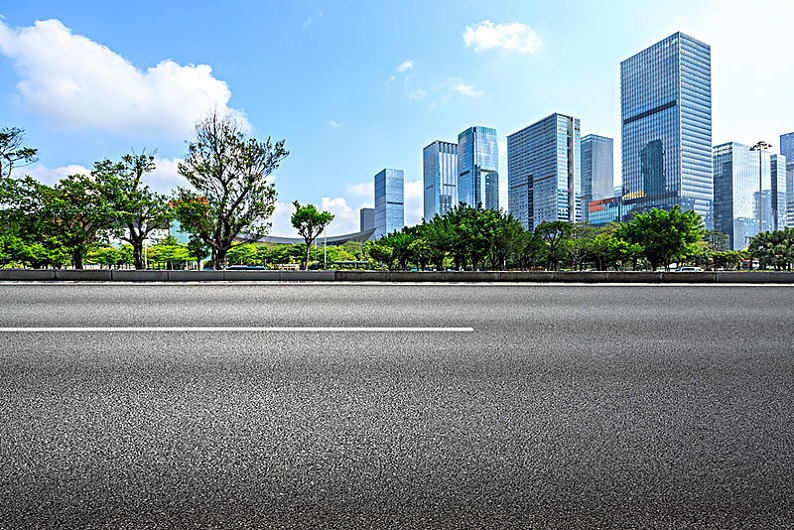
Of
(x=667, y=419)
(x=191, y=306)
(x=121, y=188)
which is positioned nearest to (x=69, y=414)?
(x=667, y=419)

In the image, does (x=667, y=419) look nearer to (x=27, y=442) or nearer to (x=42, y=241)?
(x=27, y=442)

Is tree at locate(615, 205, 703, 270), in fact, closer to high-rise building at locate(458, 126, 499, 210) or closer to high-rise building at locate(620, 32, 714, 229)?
high-rise building at locate(620, 32, 714, 229)

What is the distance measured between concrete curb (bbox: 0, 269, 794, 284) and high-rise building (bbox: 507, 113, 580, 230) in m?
140

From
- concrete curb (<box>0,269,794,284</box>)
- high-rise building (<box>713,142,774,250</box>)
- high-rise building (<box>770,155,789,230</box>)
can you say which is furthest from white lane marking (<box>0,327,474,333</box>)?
high-rise building (<box>770,155,789,230</box>)

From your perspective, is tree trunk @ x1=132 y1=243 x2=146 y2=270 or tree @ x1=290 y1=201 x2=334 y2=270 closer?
tree trunk @ x1=132 y1=243 x2=146 y2=270

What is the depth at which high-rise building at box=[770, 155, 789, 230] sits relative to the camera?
461 feet

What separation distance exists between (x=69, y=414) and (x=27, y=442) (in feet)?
1.09

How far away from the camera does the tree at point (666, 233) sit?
38156 mm

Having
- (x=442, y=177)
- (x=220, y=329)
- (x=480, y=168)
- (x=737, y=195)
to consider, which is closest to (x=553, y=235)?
(x=220, y=329)

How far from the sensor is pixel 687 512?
1852 millimetres

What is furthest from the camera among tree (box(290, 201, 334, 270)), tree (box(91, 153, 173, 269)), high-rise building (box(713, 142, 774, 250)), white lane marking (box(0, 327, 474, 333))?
high-rise building (box(713, 142, 774, 250))

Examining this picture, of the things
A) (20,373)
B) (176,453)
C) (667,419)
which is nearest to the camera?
(176,453)

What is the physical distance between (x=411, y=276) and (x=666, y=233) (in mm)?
34403

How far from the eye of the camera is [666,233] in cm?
3847
